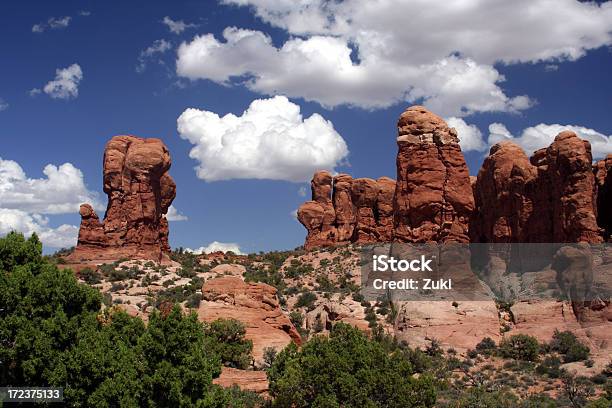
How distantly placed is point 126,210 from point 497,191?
120ft

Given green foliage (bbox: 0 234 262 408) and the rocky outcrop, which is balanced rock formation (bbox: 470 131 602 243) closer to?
the rocky outcrop

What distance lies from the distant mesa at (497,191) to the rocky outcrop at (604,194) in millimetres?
76

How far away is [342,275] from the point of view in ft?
201

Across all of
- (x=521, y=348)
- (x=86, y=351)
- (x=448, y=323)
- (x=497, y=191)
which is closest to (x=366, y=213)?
(x=497, y=191)

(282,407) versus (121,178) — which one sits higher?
(121,178)

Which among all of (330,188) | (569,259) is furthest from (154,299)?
(330,188)

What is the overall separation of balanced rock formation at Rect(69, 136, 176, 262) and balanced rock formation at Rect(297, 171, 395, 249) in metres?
23.9

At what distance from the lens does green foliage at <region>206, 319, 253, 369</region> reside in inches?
1197

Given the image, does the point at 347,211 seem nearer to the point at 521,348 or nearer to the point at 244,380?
the point at 521,348

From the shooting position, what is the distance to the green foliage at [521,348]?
37094mm

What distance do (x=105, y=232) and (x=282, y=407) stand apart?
4431cm

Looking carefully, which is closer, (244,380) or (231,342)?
(244,380)

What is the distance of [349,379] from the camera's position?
21375 millimetres

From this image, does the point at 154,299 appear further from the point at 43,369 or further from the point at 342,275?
the point at 43,369
